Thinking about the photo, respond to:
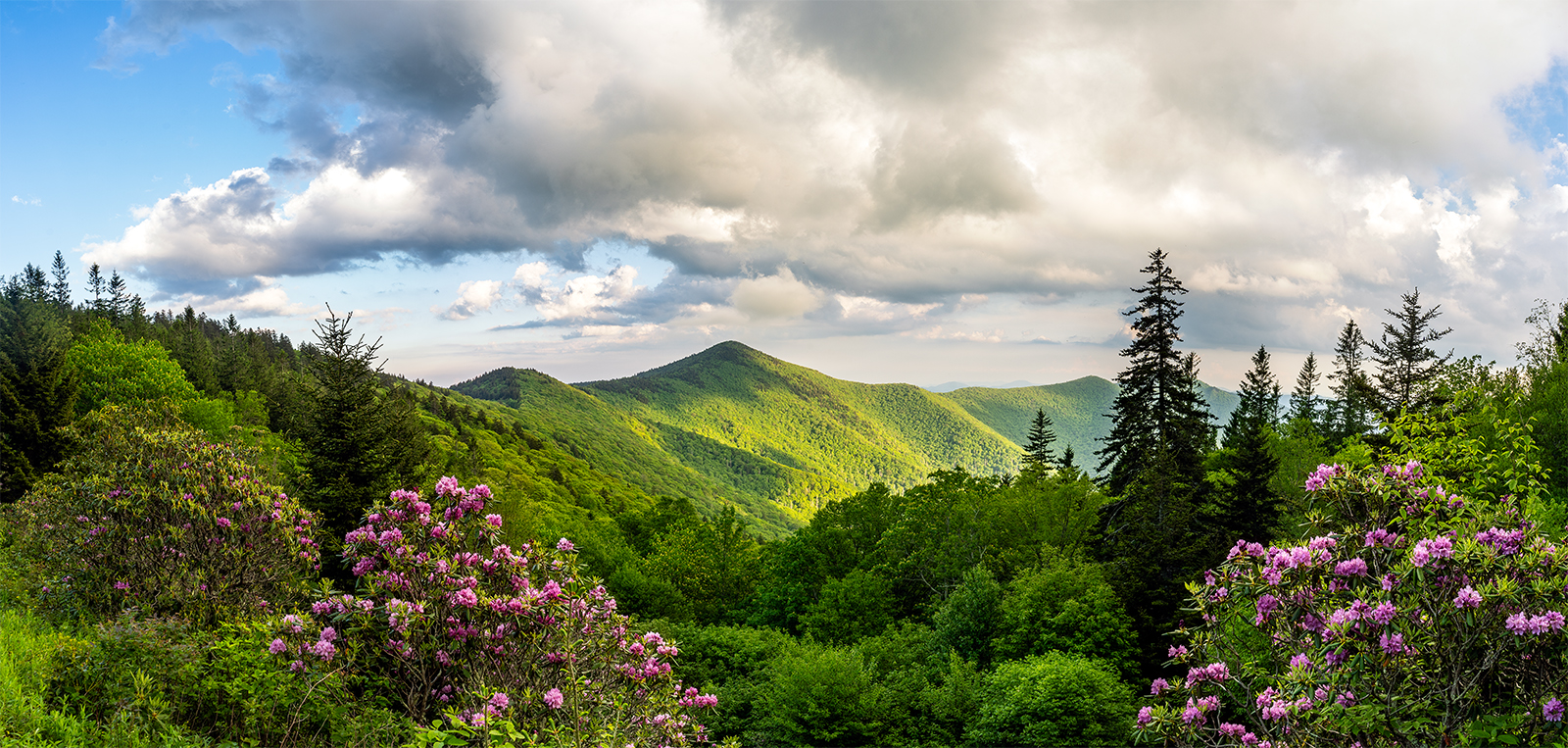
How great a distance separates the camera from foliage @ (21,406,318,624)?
1070 centimetres

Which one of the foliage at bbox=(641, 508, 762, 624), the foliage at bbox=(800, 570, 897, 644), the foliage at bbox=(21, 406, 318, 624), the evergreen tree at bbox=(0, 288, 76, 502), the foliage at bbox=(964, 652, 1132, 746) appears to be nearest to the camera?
the foliage at bbox=(21, 406, 318, 624)

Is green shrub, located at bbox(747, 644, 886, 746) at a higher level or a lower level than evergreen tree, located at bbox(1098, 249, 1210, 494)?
lower

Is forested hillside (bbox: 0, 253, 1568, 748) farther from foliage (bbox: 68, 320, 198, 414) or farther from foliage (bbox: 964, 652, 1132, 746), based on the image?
Result: foliage (bbox: 68, 320, 198, 414)

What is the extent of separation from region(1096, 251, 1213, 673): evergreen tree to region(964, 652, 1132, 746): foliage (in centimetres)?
529

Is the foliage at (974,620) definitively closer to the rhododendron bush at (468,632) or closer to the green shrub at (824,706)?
the green shrub at (824,706)

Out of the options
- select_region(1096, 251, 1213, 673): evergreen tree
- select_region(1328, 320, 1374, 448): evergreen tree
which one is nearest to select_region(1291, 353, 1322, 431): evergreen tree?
select_region(1328, 320, 1374, 448): evergreen tree

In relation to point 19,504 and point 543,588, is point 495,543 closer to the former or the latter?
point 543,588

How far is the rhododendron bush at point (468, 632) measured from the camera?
703cm

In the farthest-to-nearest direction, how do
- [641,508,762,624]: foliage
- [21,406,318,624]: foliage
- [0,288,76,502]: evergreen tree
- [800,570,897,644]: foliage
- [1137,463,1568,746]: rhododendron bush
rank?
[641,508,762,624]: foliage < [800,570,897,644]: foliage < [0,288,76,502]: evergreen tree < [21,406,318,624]: foliage < [1137,463,1568,746]: rhododendron bush

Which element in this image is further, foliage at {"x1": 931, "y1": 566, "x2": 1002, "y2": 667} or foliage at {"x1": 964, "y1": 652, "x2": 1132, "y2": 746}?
foliage at {"x1": 931, "y1": 566, "x2": 1002, "y2": 667}

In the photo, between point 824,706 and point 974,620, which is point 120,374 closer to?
point 824,706

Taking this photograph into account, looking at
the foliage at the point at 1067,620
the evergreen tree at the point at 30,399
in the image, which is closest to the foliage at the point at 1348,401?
the foliage at the point at 1067,620

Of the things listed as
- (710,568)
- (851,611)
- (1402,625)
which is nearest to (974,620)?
(851,611)

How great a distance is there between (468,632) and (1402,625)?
829 centimetres
